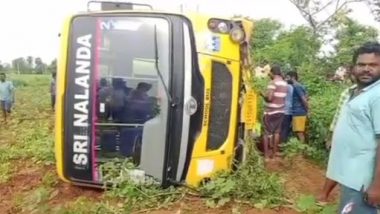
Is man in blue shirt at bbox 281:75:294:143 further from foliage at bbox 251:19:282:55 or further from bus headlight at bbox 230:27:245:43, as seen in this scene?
foliage at bbox 251:19:282:55

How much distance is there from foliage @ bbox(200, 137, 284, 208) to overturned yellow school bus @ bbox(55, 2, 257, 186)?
0.72ft

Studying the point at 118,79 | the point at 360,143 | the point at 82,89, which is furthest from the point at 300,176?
the point at 360,143

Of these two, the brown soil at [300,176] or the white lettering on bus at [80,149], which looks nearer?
the white lettering on bus at [80,149]

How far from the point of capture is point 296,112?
8.09 meters

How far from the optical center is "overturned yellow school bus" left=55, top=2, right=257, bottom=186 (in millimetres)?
5117

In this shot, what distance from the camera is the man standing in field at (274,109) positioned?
7488 millimetres

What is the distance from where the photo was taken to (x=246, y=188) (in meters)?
5.13

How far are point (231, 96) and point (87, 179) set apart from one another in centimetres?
163

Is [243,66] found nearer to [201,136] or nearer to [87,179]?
[201,136]

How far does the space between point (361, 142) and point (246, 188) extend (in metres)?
2.24

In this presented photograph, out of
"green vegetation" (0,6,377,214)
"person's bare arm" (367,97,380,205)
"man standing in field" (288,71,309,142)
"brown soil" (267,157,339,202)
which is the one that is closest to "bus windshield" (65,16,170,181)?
"green vegetation" (0,6,377,214)

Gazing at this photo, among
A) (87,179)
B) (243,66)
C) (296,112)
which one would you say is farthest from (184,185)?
(296,112)

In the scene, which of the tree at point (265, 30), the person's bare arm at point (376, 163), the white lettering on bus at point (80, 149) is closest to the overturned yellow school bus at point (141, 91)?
the white lettering on bus at point (80, 149)

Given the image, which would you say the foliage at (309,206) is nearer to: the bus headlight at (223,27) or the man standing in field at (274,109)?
the bus headlight at (223,27)
